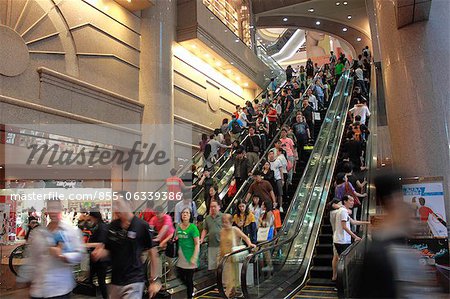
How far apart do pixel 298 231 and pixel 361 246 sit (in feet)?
4.15

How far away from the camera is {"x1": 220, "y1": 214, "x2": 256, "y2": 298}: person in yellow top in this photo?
17.9 feet

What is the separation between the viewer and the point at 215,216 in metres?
6.04

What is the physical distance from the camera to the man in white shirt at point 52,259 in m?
2.91

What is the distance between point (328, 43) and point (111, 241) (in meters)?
40.2

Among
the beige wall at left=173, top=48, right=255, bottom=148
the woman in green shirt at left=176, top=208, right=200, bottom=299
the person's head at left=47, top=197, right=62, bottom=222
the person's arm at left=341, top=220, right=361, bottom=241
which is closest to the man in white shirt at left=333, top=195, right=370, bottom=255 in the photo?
the person's arm at left=341, top=220, right=361, bottom=241

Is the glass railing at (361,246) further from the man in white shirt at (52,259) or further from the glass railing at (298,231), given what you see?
the man in white shirt at (52,259)

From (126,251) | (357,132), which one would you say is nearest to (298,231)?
(357,132)

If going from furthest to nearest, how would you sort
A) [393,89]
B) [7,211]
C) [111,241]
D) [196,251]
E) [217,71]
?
[217,71], [7,211], [393,89], [196,251], [111,241]

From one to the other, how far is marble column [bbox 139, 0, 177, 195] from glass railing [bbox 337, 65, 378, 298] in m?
5.10

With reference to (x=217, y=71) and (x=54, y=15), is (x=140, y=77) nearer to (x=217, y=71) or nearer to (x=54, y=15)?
(x=54, y=15)

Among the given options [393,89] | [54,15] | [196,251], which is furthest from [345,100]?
[196,251]

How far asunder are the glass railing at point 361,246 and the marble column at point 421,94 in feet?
3.89

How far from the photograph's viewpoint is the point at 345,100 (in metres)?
13.3

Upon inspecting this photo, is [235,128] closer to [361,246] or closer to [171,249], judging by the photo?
[171,249]
